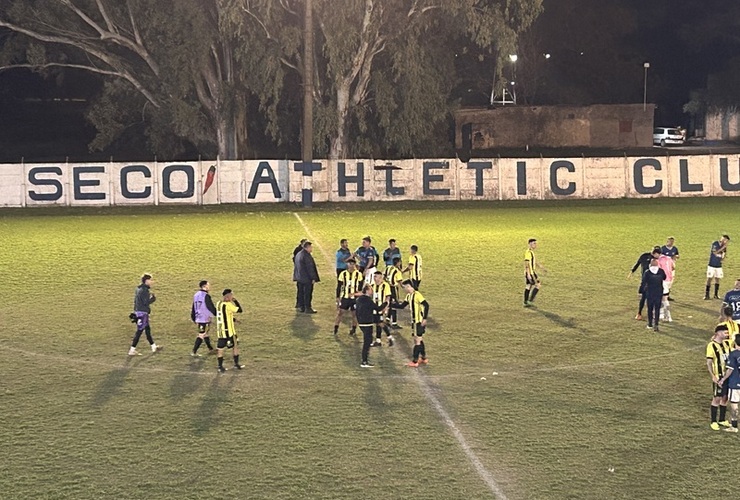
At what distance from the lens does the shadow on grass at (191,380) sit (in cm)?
1359

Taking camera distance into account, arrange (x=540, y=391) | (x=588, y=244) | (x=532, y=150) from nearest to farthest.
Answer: (x=540, y=391) < (x=588, y=244) < (x=532, y=150)

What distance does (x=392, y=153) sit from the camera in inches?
2304

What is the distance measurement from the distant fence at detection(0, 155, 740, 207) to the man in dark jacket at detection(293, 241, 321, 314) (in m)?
26.0

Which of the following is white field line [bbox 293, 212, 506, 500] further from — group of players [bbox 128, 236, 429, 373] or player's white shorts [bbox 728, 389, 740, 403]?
player's white shorts [bbox 728, 389, 740, 403]

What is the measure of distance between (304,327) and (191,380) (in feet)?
14.1

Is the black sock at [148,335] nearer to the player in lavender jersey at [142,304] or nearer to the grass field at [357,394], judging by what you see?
the player in lavender jersey at [142,304]

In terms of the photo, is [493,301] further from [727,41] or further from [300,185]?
[727,41]

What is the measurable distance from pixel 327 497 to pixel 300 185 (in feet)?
121

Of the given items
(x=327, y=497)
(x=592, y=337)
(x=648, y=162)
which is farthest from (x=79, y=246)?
(x=648, y=162)

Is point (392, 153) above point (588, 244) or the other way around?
above

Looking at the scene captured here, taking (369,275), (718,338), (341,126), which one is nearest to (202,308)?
(369,275)

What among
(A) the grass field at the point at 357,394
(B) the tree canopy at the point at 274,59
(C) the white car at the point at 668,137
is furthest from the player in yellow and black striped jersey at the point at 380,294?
(C) the white car at the point at 668,137

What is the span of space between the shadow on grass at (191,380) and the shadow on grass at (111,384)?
860 mm

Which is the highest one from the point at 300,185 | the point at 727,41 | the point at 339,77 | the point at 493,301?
the point at 727,41
